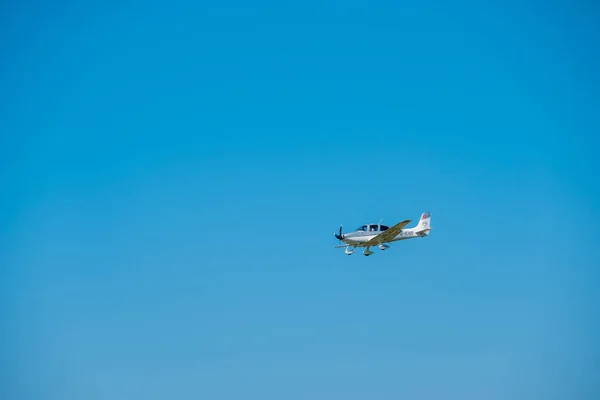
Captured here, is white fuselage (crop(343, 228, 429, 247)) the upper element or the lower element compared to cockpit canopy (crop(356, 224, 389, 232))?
lower

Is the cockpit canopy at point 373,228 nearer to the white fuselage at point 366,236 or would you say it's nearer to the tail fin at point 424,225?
the white fuselage at point 366,236

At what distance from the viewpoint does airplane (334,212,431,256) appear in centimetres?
6669

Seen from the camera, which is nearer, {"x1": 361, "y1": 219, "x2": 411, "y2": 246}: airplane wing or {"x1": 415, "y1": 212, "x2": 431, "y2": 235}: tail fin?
{"x1": 361, "y1": 219, "x2": 411, "y2": 246}: airplane wing

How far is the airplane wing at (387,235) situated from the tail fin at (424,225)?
322cm

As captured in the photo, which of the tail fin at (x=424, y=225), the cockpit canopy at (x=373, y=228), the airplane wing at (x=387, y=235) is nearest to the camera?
the airplane wing at (x=387, y=235)

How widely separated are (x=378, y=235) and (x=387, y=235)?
3.45ft

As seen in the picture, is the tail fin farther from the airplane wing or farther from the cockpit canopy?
the cockpit canopy

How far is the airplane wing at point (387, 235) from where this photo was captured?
65.1 meters

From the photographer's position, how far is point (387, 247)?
66812 millimetres

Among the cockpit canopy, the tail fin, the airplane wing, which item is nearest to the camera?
the airplane wing

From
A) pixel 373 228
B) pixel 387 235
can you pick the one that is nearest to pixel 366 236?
pixel 373 228

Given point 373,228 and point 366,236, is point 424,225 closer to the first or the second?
point 373,228

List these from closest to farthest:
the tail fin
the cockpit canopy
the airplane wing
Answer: the airplane wing
the cockpit canopy
the tail fin

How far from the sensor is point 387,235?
66.6 meters
